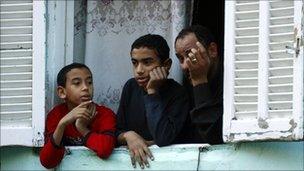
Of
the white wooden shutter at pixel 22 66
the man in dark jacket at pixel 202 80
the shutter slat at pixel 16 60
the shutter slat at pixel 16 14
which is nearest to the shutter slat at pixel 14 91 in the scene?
the white wooden shutter at pixel 22 66

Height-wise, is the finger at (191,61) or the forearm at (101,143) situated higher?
Result: the finger at (191,61)

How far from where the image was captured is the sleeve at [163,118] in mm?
3957

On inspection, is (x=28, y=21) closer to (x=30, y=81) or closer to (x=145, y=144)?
(x=30, y=81)

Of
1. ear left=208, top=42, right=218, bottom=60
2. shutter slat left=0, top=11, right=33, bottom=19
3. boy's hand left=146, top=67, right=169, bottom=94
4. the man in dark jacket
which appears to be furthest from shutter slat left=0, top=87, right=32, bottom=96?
ear left=208, top=42, right=218, bottom=60

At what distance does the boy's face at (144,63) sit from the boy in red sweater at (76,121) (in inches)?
8.3

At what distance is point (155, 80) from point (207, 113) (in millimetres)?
288

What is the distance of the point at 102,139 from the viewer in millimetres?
4008

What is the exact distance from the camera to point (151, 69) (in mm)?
4141

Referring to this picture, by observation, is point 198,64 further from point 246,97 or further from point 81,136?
point 81,136

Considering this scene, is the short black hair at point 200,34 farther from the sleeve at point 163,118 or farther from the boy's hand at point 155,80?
the sleeve at point 163,118

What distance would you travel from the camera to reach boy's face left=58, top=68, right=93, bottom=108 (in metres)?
4.20

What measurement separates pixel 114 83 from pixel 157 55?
45 centimetres

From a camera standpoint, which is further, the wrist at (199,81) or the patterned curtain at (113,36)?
the patterned curtain at (113,36)

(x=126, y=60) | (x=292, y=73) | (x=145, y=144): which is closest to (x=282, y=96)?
(x=292, y=73)
